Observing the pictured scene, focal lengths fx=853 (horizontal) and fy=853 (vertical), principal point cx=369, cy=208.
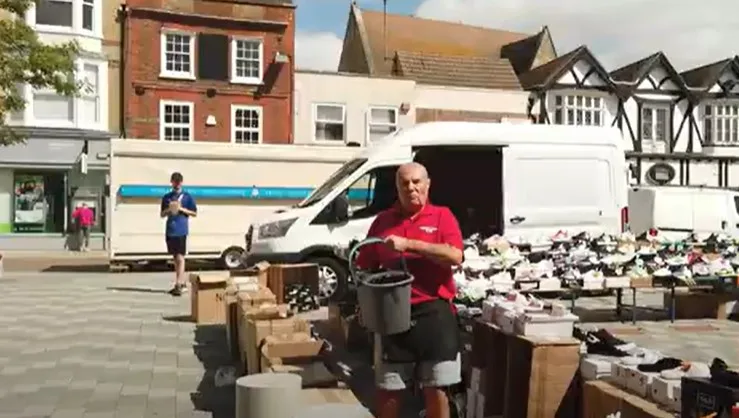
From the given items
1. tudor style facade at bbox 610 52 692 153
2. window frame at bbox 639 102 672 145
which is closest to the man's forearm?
tudor style facade at bbox 610 52 692 153

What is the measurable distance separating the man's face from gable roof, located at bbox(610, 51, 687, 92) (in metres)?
37.6

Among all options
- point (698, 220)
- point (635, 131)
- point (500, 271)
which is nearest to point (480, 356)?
point (500, 271)

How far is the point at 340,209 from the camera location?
12648 mm

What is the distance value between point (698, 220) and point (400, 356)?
66.2 ft

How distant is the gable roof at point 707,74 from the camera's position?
136ft

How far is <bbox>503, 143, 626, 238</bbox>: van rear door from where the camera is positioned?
12.8 metres

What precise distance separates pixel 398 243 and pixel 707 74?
137 ft

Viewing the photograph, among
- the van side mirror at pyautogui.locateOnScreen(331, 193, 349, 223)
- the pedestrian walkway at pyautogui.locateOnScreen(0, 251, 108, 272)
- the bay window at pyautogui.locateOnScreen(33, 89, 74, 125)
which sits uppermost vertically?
the bay window at pyautogui.locateOnScreen(33, 89, 74, 125)

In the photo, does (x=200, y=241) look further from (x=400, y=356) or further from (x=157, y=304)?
(x=400, y=356)

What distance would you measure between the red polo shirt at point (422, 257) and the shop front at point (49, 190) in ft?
80.3

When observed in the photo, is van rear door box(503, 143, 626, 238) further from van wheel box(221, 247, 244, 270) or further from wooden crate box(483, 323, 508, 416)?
van wheel box(221, 247, 244, 270)

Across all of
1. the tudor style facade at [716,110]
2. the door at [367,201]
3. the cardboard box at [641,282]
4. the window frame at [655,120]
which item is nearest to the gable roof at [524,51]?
the window frame at [655,120]

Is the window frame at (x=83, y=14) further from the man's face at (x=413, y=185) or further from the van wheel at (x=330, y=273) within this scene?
the man's face at (x=413, y=185)

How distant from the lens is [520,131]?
12891 millimetres
